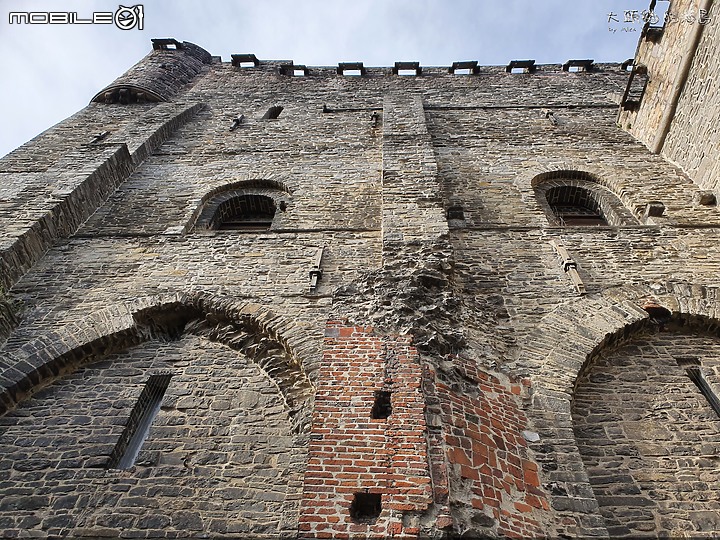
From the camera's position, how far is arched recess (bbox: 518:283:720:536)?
3.96 meters

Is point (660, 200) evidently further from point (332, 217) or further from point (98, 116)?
point (98, 116)

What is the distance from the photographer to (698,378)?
208 inches

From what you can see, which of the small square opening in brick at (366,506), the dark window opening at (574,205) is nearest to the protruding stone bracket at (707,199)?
the dark window opening at (574,205)

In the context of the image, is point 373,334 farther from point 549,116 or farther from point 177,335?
point 549,116

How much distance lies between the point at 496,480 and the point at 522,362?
5.53 ft

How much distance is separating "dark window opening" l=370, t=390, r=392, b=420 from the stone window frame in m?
5.03

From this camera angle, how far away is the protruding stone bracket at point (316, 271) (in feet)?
19.8

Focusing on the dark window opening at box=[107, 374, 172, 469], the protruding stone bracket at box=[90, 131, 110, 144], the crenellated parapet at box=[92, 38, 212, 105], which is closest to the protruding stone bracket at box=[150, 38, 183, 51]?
the crenellated parapet at box=[92, 38, 212, 105]

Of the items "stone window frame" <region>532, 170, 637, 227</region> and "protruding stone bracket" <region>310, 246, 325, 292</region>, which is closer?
"protruding stone bracket" <region>310, 246, 325, 292</region>

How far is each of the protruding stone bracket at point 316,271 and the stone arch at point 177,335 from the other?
660 millimetres

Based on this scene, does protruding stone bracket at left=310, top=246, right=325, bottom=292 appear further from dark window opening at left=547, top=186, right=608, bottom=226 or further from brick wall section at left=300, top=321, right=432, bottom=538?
dark window opening at left=547, top=186, right=608, bottom=226

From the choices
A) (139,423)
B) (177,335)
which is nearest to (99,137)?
(177,335)

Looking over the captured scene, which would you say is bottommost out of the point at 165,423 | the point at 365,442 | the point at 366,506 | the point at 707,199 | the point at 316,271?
the point at 366,506

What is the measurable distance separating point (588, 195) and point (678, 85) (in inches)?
104
